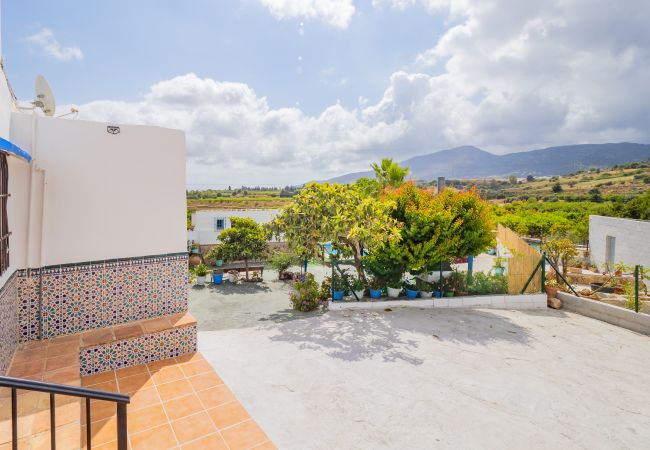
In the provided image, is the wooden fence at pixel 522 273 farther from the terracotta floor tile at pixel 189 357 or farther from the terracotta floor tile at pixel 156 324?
the terracotta floor tile at pixel 156 324

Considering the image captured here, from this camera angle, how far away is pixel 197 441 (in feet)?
11.1

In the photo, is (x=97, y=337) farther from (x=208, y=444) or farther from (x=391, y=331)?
(x=391, y=331)

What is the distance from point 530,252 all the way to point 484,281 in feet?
5.57

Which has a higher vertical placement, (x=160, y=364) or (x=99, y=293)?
(x=99, y=293)

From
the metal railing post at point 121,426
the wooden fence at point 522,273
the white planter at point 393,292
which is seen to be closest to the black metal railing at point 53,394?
the metal railing post at point 121,426

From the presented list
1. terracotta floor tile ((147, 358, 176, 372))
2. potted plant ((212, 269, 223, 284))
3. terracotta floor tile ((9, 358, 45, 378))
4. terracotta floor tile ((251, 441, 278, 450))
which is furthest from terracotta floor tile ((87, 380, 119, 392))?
potted plant ((212, 269, 223, 284))

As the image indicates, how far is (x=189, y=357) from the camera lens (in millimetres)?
5195

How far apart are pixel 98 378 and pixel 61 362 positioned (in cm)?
51

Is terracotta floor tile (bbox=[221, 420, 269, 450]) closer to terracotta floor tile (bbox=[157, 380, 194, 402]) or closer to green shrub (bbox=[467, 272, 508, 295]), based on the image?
terracotta floor tile (bbox=[157, 380, 194, 402])

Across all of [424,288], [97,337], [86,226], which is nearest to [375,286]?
[424,288]

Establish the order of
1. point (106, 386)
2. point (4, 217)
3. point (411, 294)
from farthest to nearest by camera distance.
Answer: point (411, 294), point (106, 386), point (4, 217)

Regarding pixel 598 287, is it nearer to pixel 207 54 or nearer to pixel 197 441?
pixel 197 441

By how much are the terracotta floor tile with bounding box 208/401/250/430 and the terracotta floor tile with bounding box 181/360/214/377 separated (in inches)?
37.6

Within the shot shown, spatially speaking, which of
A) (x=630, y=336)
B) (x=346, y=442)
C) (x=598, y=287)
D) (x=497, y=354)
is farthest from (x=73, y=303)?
(x=598, y=287)
